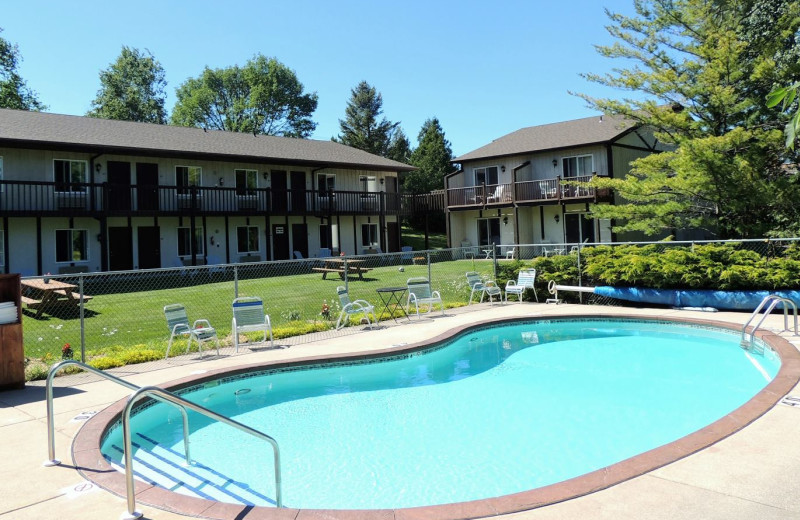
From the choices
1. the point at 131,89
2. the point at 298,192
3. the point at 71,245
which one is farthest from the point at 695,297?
the point at 131,89

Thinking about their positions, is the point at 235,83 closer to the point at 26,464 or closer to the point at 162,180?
the point at 162,180

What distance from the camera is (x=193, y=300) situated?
16.2m

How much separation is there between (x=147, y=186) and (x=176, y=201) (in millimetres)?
1863

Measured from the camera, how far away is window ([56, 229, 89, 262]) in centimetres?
2148

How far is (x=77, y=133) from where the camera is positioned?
72.3 feet

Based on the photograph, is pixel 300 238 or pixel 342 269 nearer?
pixel 342 269

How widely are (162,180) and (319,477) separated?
21700mm

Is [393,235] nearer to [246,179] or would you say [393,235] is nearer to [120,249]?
[246,179]

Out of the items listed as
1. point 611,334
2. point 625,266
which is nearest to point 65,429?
point 611,334

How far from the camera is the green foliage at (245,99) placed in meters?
55.1

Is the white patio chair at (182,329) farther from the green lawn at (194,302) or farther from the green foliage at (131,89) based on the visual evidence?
the green foliage at (131,89)

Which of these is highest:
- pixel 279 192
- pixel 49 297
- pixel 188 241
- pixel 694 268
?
pixel 279 192

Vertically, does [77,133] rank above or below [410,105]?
below

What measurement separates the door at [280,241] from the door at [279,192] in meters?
1.27
